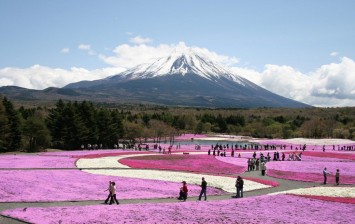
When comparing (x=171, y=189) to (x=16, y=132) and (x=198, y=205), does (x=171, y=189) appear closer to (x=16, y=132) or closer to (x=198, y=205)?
(x=198, y=205)

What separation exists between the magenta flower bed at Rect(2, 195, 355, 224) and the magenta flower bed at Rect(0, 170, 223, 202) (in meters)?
5.21

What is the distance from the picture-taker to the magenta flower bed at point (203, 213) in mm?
25609

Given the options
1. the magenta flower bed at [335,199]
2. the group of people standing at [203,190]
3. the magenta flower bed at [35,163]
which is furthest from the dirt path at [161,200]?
the magenta flower bed at [35,163]

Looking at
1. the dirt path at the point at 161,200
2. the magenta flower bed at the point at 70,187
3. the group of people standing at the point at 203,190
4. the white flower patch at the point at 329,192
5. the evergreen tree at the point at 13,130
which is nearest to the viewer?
the dirt path at the point at 161,200

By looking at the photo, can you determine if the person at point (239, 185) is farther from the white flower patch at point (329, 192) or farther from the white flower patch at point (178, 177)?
the white flower patch at point (329, 192)

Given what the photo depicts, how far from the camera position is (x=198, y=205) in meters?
31.1

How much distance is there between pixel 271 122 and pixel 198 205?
547 feet

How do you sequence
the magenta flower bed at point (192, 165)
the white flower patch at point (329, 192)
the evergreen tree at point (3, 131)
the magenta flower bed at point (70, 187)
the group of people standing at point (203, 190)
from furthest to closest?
the evergreen tree at point (3, 131)
the magenta flower bed at point (192, 165)
the white flower patch at point (329, 192)
the group of people standing at point (203, 190)
the magenta flower bed at point (70, 187)

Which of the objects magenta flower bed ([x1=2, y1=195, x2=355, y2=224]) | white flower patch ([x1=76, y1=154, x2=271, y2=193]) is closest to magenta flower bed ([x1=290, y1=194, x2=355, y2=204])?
magenta flower bed ([x1=2, y1=195, x2=355, y2=224])

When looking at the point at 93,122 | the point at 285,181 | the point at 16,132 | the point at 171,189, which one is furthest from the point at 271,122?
the point at 171,189

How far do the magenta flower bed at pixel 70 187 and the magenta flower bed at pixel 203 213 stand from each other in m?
5.21

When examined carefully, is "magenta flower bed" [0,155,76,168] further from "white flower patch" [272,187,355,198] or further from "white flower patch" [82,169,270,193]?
"white flower patch" [272,187,355,198]

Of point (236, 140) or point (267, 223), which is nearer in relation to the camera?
point (267, 223)

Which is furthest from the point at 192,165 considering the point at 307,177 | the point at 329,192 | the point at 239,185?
the point at 239,185
